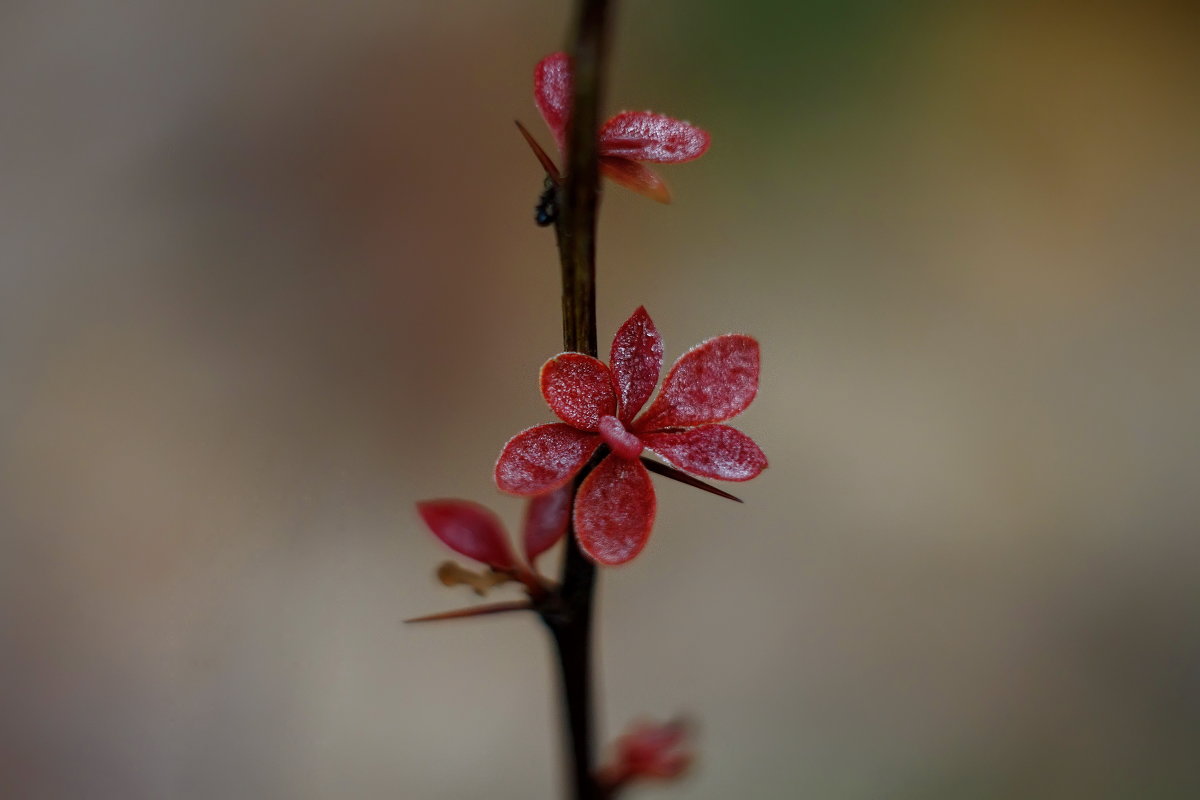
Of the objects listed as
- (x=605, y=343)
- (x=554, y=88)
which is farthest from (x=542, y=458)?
(x=605, y=343)

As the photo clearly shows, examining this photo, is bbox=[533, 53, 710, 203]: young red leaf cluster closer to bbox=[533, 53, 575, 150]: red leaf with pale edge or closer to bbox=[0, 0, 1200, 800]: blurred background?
bbox=[533, 53, 575, 150]: red leaf with pale edge

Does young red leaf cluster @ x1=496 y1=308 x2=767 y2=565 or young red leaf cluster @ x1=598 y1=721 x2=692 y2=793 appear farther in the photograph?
young red leaf cluster @ x1=598 y1=721 x2=692 y2=793

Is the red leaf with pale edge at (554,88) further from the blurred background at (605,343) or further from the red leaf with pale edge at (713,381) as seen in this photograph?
the blurred background at (605,343)

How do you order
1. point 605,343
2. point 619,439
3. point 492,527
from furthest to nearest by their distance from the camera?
1. point 605,343
2. point 492,527
3. point 619,439

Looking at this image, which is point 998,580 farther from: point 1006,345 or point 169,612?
point 169,612

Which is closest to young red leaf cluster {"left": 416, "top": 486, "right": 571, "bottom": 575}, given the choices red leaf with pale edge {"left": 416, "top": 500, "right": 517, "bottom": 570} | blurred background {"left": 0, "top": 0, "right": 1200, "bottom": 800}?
red leaf with pale edge {"left": 416, "top": 500, "right": 517, "bottom": 570}

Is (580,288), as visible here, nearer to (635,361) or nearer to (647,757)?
(635,361)

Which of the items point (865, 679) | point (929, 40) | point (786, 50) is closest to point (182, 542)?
point (865, 679)
